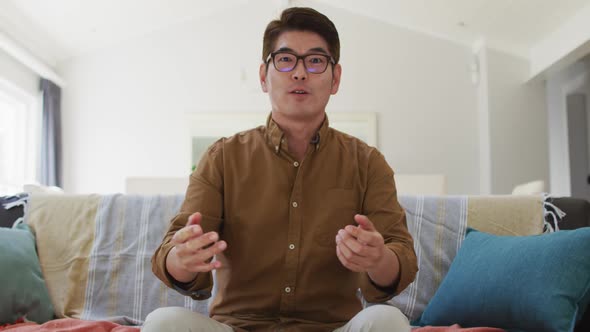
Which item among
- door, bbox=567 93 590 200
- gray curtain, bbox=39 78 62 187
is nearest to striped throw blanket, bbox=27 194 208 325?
gray curtain, bbox=39 78 62 187

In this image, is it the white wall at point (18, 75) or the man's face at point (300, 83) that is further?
the white wall at point (18, 75)

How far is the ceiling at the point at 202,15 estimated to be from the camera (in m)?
5.28

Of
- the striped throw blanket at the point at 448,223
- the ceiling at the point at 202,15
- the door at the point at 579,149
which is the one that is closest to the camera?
the striped throw blanket at the point at 448,223

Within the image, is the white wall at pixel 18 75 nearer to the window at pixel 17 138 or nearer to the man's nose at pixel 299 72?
the window at pixel 17 138

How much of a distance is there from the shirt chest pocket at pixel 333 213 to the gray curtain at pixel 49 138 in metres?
5.50

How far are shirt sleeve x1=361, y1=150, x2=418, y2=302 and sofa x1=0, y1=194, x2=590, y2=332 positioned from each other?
0.43 m

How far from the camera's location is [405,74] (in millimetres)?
6801

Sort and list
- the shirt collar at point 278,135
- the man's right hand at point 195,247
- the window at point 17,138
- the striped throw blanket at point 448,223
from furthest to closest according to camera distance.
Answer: the window at point 17,138 < the striped throw blanket at point 448,223 < the shirt collar at point 278,135 < the man's right hand at point 195,247

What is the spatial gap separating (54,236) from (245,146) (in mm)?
918

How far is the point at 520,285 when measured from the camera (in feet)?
4.94

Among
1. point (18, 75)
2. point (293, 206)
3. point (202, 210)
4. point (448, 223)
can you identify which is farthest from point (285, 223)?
point (18, 75)

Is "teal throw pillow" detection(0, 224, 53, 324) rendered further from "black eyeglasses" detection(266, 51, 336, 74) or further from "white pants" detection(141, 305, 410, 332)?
"black eyeglasses" detection(266, 51, 336, 74)

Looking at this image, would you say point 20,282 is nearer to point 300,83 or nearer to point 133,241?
point 133,241

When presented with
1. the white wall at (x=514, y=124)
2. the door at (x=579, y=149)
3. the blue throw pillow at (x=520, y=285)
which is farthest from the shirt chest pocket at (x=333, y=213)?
the door at (x=579, y=149)
